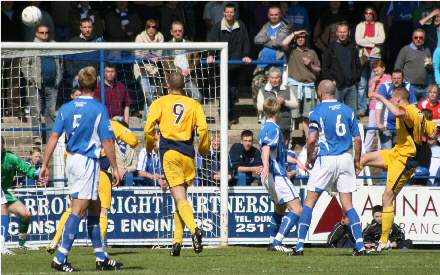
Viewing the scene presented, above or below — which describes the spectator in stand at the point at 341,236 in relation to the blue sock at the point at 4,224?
below

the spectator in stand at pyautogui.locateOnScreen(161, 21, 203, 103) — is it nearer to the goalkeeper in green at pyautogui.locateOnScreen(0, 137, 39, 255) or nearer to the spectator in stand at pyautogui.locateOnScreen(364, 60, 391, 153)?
the goalkeeper in green at pyautogui.locateOnScreen(0, 137, 39, 255)

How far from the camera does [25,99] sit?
63.1 ft

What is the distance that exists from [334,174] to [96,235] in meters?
3.37

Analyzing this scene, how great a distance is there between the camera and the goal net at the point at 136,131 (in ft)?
60.7

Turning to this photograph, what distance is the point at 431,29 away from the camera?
75.0ft

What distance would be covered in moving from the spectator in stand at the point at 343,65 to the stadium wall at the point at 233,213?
2997mm

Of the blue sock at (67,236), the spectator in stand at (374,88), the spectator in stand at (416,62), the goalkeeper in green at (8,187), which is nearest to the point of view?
the blue sock at (67,236)

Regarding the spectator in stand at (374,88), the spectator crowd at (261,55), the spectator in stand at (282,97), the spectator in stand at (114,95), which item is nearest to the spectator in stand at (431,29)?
the spectator crowd at (261,55)

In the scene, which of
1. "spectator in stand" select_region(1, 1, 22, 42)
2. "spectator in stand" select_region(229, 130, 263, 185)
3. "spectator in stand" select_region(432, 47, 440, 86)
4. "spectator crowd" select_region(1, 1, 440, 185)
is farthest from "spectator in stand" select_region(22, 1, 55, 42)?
"spectator in stand" select_region(432, 47, 440, 86)

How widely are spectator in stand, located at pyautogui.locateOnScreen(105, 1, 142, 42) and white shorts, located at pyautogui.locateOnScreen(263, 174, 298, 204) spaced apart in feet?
23.6

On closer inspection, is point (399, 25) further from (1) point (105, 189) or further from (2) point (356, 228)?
(1) point (105, 189)

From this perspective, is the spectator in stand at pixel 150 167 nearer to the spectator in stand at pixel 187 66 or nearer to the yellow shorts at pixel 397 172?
the spectator in stand at pixel 187 66

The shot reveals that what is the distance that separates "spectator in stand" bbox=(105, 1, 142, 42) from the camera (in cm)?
2264

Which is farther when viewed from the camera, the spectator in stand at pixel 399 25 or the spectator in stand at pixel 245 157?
the spectator in stand at pixel 399 25
